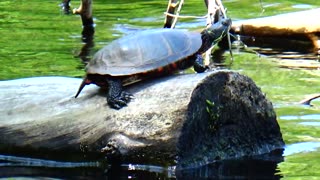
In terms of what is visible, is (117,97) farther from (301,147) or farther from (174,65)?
(301,147)

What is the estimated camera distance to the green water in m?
6.65

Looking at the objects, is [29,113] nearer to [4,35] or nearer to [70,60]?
[70,60]

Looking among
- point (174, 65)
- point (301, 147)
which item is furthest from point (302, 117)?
point (174, 65)

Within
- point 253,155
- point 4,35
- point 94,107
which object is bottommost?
point 4,35

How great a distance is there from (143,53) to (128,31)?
6.35m

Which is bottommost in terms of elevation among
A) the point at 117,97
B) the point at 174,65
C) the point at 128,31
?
the point at 128,31

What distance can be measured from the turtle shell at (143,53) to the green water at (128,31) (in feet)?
3.39

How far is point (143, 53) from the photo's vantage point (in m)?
5.85

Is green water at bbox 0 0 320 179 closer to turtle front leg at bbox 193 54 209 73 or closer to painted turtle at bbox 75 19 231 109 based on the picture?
turtle front leg at bbox 193 54 209 73

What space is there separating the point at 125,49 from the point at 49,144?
2.70 feet

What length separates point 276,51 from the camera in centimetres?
1070

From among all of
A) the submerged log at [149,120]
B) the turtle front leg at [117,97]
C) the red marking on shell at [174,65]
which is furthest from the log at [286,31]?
the turtle front leg at [117,97]

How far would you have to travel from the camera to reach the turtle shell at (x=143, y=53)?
5.77m

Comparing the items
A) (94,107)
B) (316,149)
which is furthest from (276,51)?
(94,107)
